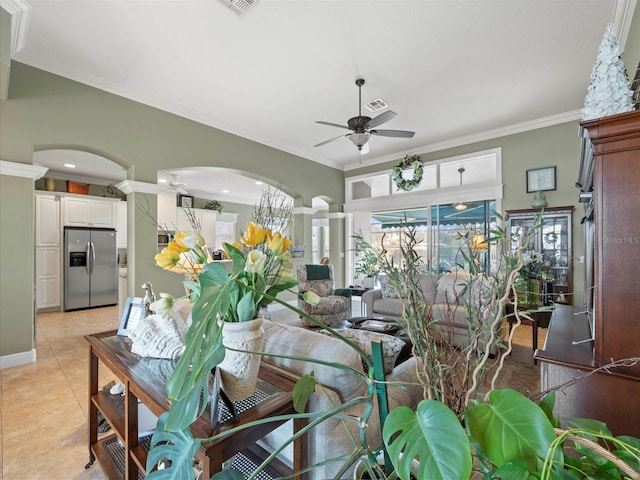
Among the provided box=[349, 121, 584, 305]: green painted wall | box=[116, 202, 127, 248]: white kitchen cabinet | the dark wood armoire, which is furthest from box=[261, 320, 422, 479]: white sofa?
box=[116, 202, 127, 248]: white kitchen cabinet

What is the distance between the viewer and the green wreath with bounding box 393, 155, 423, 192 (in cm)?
557

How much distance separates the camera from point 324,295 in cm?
452

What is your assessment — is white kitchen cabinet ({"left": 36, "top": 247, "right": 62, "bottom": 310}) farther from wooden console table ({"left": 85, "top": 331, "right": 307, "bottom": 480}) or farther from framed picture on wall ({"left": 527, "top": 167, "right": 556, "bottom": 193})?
framed picture on wall ({"left": 527, "top": 167, "right": 556, "bottom": 193})

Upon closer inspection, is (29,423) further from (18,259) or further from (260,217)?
(260,217)

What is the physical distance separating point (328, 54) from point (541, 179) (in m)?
3.78

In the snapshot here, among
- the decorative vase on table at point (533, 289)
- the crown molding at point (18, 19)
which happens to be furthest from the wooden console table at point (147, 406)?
the decorative vase on table at point (533, 289)

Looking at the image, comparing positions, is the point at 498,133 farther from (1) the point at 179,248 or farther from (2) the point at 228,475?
(2) the point at 228,475

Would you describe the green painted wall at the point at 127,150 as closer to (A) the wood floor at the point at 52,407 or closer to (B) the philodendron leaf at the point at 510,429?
(A) the wood floor at the point at 52,407

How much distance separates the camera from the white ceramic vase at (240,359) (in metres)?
0.81

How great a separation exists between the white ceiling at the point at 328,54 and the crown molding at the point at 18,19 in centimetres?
2

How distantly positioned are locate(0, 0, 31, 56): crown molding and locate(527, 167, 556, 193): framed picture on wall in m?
6.08

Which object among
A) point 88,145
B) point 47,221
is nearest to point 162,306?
point 88,145

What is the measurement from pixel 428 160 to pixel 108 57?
502cm

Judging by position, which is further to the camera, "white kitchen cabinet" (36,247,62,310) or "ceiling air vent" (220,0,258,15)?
"white kitchen cabinet" (36,247,62,310)
